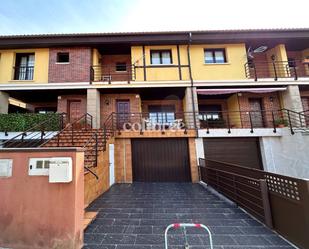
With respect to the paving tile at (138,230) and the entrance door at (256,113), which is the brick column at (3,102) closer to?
the paving tile at (138,230)

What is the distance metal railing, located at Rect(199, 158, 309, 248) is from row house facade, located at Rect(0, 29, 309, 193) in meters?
4.29

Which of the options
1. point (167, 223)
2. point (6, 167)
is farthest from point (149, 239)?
point (6, 167)

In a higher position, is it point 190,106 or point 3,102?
point 3,102

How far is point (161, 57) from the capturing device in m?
11.7

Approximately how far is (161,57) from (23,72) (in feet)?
31.0

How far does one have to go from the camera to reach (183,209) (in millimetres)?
4941

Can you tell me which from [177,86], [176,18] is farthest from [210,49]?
[177,86]

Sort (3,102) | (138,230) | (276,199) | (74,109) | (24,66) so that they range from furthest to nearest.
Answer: (74,109) < (24,66) < (3,102) < (138,230) < (276,199)

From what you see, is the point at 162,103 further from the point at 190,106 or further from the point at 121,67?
the point at 121,67

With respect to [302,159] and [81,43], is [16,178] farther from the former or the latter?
[302,159]

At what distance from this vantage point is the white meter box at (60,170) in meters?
2.92

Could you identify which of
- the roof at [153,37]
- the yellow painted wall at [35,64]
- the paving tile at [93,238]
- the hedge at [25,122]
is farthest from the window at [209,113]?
the yellow painted wall at [35,64]

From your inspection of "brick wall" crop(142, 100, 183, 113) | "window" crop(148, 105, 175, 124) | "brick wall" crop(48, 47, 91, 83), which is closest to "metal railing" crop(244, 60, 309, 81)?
"brick wall" crop(142, 100, 183, 113)

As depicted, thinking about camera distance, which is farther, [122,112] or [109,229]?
[122,112]
